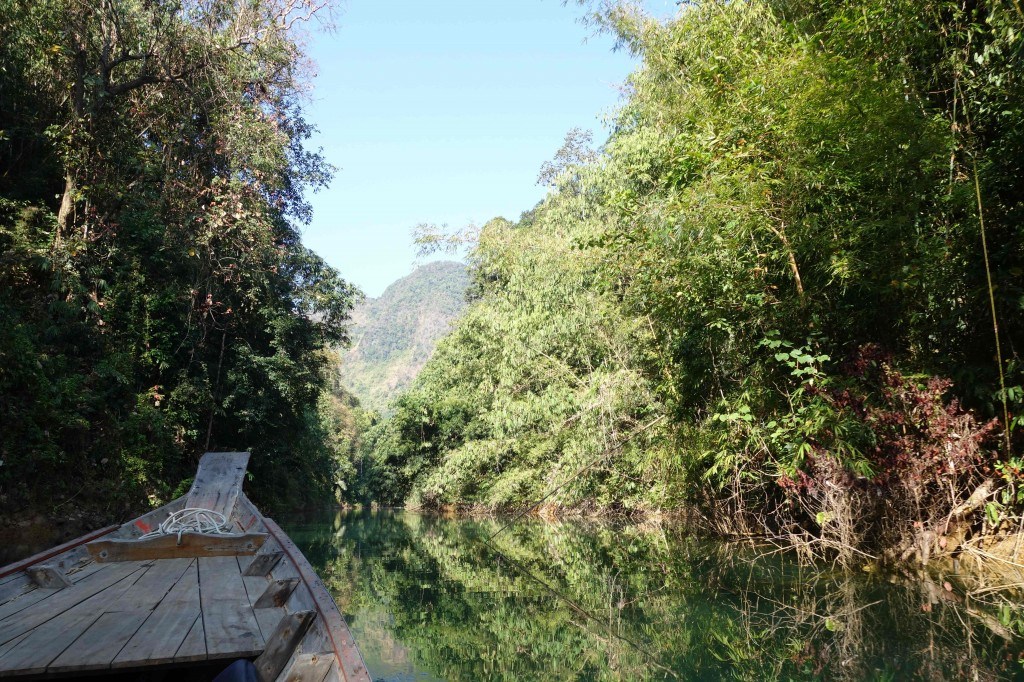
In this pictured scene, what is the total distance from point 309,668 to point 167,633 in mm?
831

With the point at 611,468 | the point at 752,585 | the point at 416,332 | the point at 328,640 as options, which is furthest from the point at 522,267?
the point at 416,332

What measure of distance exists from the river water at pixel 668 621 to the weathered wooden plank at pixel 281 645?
1751mm

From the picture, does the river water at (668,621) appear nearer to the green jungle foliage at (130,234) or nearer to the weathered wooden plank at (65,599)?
the weathered wooden plank at (65,599)

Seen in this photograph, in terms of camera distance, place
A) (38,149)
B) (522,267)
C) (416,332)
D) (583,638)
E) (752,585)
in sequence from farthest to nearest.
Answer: (416,332) < (522,267) < (38,149) < (752,585) < (583,638)

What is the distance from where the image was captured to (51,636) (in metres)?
2.58

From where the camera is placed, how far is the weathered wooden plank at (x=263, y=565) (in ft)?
12.9

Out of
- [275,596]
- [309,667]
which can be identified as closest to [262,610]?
[275,596]

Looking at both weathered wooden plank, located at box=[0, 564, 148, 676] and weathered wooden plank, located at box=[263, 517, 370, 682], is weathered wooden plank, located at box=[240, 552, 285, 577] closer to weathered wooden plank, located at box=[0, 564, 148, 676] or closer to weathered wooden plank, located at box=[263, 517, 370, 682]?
weathered wooden plank, located at box=[263, 517, 370, 682]

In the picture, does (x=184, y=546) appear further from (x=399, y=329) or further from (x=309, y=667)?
(x=399, y=329)

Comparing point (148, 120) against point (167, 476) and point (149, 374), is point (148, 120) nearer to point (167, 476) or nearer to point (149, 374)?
point (149, 374)

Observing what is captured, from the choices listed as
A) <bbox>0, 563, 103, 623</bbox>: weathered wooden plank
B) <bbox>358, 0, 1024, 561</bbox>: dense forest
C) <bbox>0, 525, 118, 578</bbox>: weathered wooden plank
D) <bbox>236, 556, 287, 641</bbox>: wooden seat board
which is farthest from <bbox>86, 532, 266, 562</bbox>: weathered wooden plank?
<bbox>358, 0, 1024, 561</bbox>: dense forest

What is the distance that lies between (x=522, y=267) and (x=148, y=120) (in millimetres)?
6745

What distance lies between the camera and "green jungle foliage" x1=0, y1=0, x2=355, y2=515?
8250mm

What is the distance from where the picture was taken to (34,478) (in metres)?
7.68
